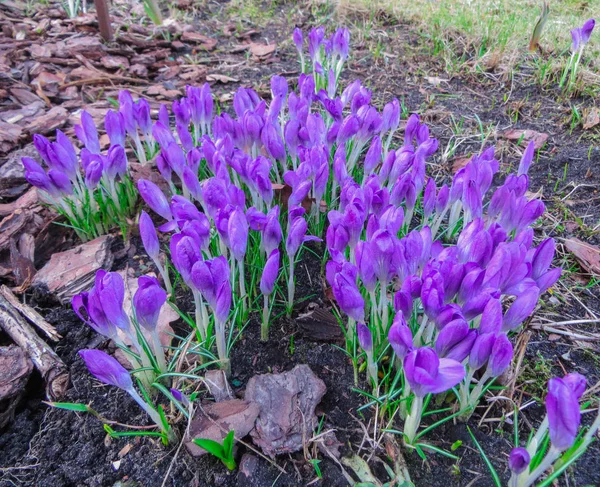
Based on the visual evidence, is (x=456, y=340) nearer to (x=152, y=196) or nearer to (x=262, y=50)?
(x=152, y=196)

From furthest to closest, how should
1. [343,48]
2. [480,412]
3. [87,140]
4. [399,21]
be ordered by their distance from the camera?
1. [399,21]
2. [343,48]
3. [87,140]
4. [480,412]

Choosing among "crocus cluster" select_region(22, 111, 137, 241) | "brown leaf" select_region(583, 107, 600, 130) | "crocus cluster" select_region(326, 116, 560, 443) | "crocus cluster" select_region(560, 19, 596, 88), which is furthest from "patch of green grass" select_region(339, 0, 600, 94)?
"crocus cluster" select_region(22, 111, 137, 241)

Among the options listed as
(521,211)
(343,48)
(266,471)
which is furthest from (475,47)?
(266,471)

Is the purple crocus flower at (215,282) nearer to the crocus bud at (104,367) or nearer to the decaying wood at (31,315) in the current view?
the crocus bud at (104,367)

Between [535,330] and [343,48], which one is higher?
[343,48]

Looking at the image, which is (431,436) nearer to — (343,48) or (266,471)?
(266,471)
